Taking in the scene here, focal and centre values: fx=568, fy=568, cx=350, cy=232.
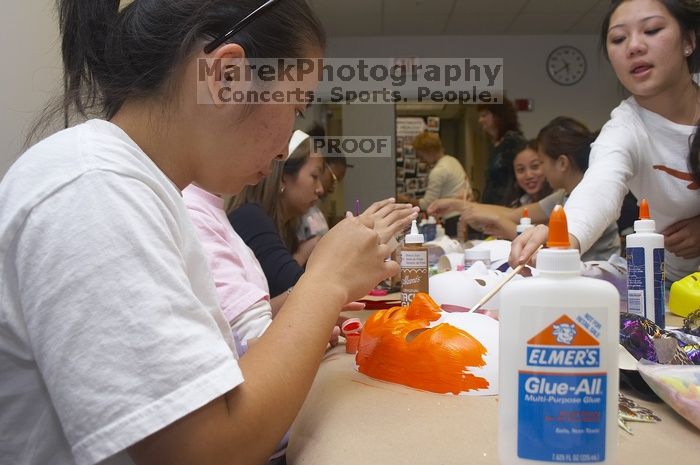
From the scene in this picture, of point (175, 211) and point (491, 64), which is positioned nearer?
point (175, 211)

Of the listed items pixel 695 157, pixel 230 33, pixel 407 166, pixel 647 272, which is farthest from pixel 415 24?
pixel 230 33

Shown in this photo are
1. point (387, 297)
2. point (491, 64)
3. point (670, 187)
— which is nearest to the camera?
point (670, 187)

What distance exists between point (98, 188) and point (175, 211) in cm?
12

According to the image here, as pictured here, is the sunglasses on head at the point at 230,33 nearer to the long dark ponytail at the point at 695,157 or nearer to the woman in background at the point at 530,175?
the long dark ponytail at the point at 695,157

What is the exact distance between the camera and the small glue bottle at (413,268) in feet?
4.07

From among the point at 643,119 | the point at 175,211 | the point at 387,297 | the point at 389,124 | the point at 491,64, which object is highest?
the point at 491,64

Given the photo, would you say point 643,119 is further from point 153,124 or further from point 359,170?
point 359,170

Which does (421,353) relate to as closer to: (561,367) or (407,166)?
(561,367)

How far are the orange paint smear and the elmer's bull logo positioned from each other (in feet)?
0.92

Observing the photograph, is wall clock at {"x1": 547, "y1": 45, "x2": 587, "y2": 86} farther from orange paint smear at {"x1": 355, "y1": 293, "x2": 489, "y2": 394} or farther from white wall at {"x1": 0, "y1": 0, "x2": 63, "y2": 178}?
orange paint smear at {"x1": 355, "y1": 293, "x2": 489, "y2": 394}

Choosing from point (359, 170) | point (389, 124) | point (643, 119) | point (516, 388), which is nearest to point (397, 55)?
point (389, 124)

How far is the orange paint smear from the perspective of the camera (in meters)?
0.75

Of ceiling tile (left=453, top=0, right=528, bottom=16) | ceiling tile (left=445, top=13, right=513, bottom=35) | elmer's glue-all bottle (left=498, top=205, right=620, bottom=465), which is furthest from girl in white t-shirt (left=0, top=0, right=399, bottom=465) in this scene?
ceiling tile (left=445, top=13, right=513, bottom=35)

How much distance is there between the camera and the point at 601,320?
47 centimetres
